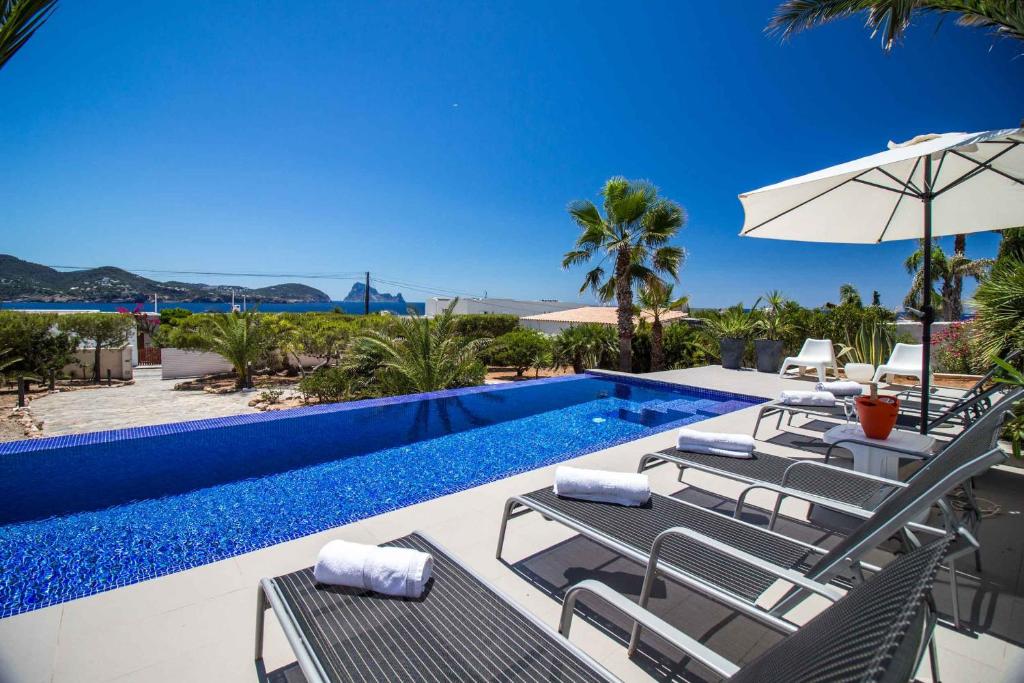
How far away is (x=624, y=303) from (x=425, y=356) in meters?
5.85

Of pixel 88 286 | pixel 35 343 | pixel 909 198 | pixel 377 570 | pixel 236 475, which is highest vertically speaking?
pixel 88 286

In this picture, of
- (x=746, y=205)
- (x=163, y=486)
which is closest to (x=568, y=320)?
(x=746, y=205)

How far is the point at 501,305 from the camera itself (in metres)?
44.4

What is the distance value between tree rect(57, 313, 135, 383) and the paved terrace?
18194 millimetres

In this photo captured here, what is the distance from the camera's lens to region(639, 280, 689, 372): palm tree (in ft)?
39.8

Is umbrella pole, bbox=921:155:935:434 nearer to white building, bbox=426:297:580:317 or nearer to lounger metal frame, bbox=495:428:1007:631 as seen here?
lounger metal frame, bbox=495:428:1007:631

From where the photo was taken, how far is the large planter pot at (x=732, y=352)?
11.1m

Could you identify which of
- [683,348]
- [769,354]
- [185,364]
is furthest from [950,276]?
[185,364]

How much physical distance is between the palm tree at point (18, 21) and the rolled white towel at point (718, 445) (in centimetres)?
441

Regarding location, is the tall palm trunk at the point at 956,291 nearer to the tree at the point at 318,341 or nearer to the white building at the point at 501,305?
the tree at the point at 318,341

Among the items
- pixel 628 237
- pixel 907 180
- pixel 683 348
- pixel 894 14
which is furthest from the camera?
pixel 683 348

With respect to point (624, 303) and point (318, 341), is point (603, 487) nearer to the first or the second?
point (624, 303)

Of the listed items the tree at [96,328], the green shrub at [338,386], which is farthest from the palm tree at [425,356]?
the tree at [96,328]

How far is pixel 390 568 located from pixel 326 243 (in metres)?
57.2
